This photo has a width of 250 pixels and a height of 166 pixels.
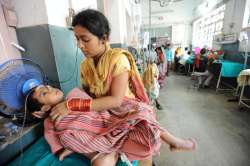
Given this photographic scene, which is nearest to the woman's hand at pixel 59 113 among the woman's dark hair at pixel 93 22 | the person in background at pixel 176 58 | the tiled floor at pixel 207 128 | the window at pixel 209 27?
the woman's dark hair at pixel 93 22

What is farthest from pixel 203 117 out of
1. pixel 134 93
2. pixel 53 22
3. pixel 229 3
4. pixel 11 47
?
pixel 229 3

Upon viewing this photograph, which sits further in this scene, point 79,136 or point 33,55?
point 33,55

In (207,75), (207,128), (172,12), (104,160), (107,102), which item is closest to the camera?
(104,160)

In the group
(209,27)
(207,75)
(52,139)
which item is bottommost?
(207,75)

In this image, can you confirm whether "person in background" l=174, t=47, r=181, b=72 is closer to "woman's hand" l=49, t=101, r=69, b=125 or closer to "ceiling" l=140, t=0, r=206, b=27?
"ceiling" l=140, t=0, r=206, b=27

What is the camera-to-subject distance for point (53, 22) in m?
1.17

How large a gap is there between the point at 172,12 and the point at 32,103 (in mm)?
9234

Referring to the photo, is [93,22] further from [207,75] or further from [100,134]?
[207,75]

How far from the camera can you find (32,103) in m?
0.87

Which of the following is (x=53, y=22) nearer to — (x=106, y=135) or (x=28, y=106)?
(x=28, y=106)

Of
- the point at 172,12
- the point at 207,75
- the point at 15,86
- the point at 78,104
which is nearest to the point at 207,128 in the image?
the point at 78,104

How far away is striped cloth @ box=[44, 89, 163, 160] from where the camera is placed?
726 mm

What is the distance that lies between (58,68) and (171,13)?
891 centimetres

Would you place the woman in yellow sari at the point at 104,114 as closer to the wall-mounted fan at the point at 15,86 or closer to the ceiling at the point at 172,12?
the wall-mounted fan at the point at 15,86
